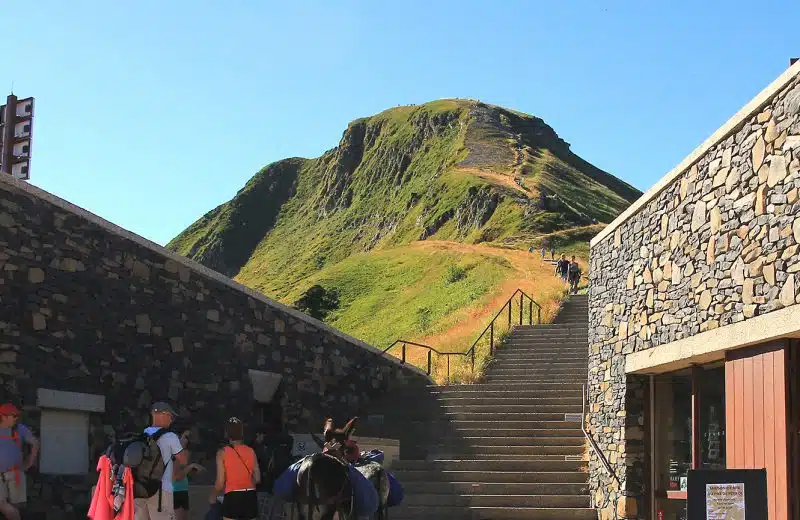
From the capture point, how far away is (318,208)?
109 meters

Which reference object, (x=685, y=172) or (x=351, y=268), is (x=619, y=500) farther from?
(x=351, y=268)

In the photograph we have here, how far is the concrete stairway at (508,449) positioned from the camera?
14.1 meters

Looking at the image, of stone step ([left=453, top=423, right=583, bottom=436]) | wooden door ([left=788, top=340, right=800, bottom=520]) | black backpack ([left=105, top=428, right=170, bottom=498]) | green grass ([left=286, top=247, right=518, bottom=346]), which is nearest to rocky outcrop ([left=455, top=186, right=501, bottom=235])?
green grass ([left=286, top=247, right=518, bottom=346])

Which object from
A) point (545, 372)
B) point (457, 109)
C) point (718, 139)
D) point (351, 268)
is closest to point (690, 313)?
point (718, 139)

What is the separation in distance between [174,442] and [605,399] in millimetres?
6769

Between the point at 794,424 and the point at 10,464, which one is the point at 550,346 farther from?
the point at 10,464

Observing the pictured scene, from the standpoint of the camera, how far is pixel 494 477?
14805 mm

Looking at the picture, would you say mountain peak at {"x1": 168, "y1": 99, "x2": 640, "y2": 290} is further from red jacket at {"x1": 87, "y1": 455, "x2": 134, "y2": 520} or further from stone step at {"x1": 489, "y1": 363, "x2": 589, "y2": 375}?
red jacket at {"x1": 87, "y1": 455, "x2": 134, "y2": 520}

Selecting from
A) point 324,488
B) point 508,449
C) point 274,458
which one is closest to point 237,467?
point 324,488

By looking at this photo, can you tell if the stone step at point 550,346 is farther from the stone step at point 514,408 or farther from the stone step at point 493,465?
the stone step at point 493,465

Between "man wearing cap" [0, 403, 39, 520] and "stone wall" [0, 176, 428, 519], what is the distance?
225cm

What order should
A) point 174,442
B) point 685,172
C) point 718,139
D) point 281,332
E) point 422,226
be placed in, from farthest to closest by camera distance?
point 422,226 < point 281,332 < point 685,172 < point 718,139 < point 174,442

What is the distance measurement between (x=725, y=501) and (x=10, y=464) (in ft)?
20.5

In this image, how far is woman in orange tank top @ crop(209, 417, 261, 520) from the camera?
29.4 ft
